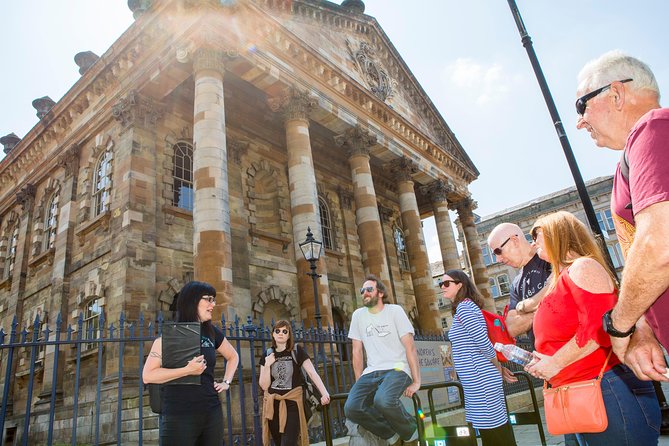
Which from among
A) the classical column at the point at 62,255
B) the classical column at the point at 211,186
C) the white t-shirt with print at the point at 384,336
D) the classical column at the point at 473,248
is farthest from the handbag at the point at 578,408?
the classical column at the point at 473,248

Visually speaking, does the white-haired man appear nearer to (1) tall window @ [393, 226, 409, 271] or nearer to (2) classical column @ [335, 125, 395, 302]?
(2) classical column @ [335, 125, 395, 302]

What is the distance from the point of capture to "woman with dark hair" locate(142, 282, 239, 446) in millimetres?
3426

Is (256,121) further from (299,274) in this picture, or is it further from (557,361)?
(557,361)

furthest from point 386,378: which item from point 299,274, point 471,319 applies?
point 299,274

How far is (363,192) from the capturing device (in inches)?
640

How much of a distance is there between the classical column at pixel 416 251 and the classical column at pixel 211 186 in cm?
985

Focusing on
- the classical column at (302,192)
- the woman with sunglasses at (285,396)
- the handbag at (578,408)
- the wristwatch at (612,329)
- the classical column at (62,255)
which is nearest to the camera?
the wristwatch at (612,329)

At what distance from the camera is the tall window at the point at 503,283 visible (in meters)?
40.7

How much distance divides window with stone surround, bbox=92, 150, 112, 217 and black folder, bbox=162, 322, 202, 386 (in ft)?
39.5

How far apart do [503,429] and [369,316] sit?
6.12 feet

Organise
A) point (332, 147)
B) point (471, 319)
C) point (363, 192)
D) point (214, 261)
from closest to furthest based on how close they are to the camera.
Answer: point (471, 319)
point (214, 261)
point (363, 192)
point (332, 147)

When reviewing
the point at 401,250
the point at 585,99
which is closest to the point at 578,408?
the point at 585,99

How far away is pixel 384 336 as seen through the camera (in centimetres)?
479

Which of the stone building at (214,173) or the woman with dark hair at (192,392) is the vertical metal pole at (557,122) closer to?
the woman with dark hair at (192,392)
